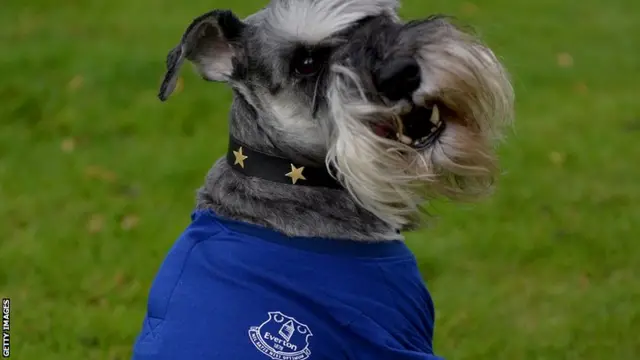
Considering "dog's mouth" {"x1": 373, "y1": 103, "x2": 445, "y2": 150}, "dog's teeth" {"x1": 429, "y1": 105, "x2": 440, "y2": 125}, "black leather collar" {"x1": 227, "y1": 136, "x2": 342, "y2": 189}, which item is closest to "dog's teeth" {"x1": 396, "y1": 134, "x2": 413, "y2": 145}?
"dog's mouth" {"x1": 373, "y1": 103, "x2": 445, "y2": 150}

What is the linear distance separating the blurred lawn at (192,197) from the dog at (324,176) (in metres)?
0.72

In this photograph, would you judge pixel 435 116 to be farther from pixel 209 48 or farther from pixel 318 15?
pixel 209 48

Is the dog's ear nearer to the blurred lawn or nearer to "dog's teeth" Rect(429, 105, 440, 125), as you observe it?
"dog's teeth" Rect(429, 105, 440, 125)

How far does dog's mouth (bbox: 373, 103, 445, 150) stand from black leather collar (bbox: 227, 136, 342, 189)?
1.13ft

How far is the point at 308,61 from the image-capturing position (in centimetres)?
354

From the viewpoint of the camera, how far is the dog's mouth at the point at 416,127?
11.1ft

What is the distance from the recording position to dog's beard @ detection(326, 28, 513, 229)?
3.33m

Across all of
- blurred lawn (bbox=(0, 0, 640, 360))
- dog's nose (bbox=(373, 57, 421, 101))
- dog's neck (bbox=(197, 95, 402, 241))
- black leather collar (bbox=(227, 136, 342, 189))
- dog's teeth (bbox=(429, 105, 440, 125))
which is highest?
dog's nose (bbox=(373, 57, 421, 101))

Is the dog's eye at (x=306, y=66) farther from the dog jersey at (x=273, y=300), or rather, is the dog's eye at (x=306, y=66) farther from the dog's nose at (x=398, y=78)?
the dog jersey at (x=273, y=300)

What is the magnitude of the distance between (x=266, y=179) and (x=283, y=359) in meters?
0.68

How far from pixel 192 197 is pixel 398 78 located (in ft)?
12.8

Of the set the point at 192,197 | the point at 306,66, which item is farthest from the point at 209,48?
the point at 192,197

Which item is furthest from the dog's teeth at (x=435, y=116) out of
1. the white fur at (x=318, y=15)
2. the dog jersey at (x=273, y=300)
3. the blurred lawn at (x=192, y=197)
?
the blurred lawn at (x=192, y=197)

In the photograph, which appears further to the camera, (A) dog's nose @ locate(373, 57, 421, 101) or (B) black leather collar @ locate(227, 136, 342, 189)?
(B) black leather collar @ locate(227, 136, 342, 189)
